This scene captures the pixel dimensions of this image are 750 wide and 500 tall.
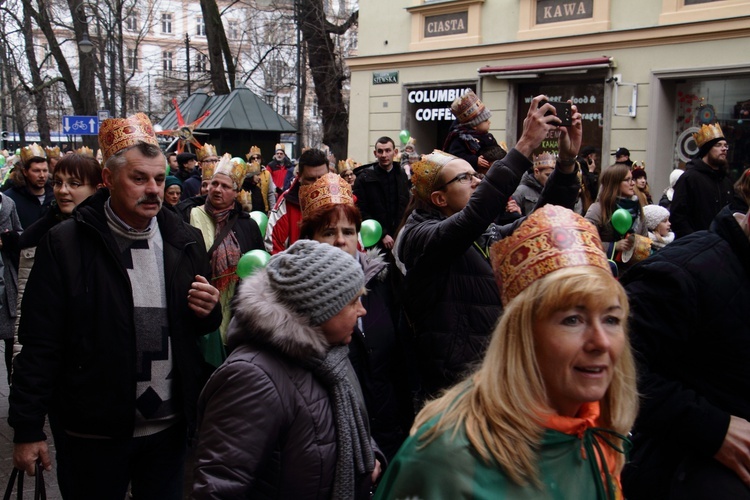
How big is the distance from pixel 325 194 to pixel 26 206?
491 cm

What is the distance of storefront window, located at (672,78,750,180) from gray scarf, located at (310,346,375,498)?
39.4 feet

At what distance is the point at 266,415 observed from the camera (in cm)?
239

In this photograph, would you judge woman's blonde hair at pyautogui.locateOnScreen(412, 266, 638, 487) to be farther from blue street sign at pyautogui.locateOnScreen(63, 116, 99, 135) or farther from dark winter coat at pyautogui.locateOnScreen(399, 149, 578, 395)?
blue street sign at pyautogui.locateOnScreen(63, 116, 99, 135)

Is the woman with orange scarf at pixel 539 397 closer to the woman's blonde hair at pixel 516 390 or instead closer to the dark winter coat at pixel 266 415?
the woman's blonde hair at pixel 516 390

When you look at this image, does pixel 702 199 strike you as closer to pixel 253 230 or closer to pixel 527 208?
pixel 527 208

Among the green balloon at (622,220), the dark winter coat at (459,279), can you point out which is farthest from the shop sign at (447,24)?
the dark winter coat at (459,279)

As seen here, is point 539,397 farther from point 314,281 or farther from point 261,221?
point 261,221

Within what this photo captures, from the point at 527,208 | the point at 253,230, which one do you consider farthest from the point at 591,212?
the point at 253,230

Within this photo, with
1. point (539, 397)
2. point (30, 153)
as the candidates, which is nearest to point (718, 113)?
point (30, 153)

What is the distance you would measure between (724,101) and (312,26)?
11164mm

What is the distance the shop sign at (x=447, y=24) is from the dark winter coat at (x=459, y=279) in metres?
14.4

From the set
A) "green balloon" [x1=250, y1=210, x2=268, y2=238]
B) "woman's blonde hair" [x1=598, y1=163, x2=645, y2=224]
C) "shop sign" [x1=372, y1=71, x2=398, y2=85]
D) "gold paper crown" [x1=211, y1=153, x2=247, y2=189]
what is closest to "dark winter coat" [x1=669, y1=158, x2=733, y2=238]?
"woman's blonde hair" [x1=598, y1=163, x2=645, y2=224]

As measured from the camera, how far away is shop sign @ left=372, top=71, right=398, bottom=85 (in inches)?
733

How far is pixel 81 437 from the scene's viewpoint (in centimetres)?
327
